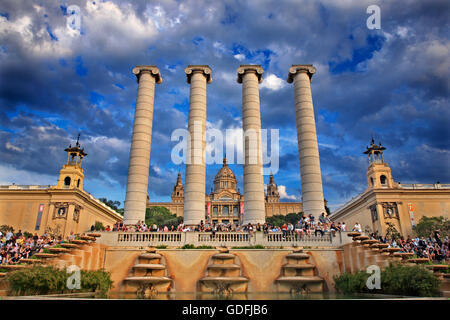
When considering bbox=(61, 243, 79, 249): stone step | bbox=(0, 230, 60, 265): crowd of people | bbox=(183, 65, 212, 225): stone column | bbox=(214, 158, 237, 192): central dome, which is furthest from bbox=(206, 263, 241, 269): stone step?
bbox=(214, 158, 237, 192): central dome

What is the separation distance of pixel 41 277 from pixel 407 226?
60630 millimetres

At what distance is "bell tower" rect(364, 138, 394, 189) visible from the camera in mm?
62347

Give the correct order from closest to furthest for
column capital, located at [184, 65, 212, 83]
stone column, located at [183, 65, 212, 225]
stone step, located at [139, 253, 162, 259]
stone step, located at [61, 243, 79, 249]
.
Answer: stone step, located at [61, 243, 79, 249] < stone step, located at [139, 253, 162, 259] < stone column, located at [183, 65, 212, 225] < column capital, located at [184, 65, 212, 83]

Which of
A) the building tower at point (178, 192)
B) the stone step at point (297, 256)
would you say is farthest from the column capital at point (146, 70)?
the building tower at point (178, 192)

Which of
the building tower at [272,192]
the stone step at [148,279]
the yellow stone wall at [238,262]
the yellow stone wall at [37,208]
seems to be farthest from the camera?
the building tower at [272,192]

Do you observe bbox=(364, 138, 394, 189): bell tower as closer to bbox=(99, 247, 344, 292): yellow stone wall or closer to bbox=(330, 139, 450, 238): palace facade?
bbox=(330, 139, 450, 238): palace facade

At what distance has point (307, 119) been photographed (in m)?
38.8

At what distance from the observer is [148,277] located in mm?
21938

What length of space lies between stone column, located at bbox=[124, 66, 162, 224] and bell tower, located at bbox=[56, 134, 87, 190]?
105 ft

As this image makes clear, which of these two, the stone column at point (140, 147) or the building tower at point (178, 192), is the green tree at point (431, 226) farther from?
the building tower at point (178, 192)

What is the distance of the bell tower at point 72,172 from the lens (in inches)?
2525

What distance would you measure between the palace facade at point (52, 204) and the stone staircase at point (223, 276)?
151 feet
